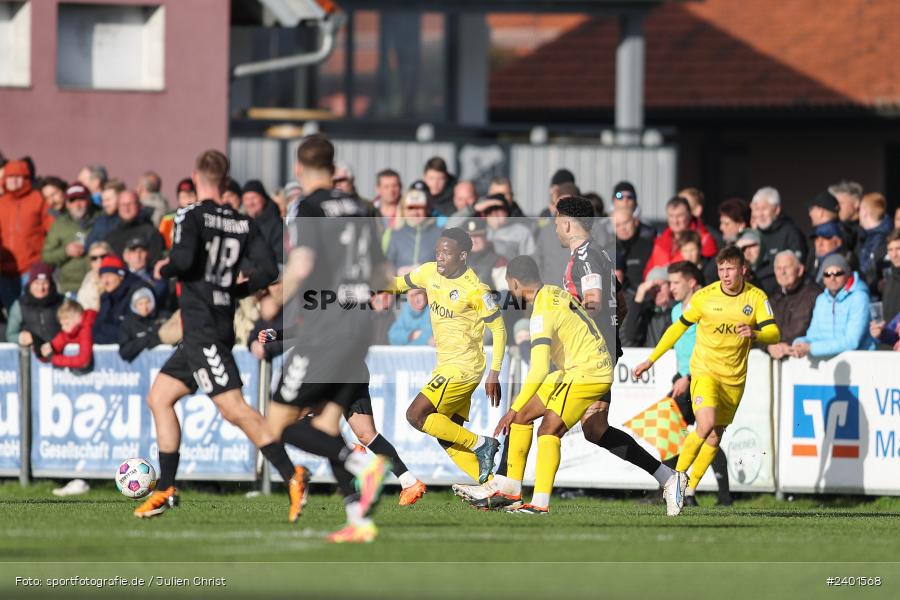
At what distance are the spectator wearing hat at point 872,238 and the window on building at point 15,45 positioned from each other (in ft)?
35.2

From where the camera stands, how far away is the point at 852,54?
32.3 meters

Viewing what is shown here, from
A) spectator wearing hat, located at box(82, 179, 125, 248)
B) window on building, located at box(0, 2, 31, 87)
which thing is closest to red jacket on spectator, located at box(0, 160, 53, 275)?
spectator wearing hat, located at box(82, 179, 125, 248)

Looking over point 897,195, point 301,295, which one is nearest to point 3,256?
point 301,295

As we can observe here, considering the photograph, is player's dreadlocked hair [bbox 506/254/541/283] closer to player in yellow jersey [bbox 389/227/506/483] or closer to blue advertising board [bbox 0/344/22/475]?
player in yellow jersey [bbox 389/227/506/483]

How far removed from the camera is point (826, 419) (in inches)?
590

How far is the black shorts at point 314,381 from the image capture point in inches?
409

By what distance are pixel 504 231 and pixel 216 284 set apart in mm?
6245

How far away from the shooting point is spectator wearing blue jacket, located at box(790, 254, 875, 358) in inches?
587

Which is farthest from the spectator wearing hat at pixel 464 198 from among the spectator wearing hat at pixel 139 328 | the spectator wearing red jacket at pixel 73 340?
the spectator wearing red jacket at pixel 73 340

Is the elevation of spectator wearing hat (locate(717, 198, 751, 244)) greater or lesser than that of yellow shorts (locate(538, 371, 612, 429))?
greater

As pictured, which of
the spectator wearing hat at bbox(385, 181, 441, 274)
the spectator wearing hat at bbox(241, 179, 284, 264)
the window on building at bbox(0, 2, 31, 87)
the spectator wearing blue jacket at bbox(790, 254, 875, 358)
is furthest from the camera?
the window on building at bbox(0, 2, 31, 87)

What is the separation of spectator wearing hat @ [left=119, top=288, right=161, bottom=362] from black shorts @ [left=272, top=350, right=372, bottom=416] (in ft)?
18.3

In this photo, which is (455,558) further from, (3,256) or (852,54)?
(852,54)

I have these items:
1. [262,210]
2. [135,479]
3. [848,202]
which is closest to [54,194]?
[262,210]
